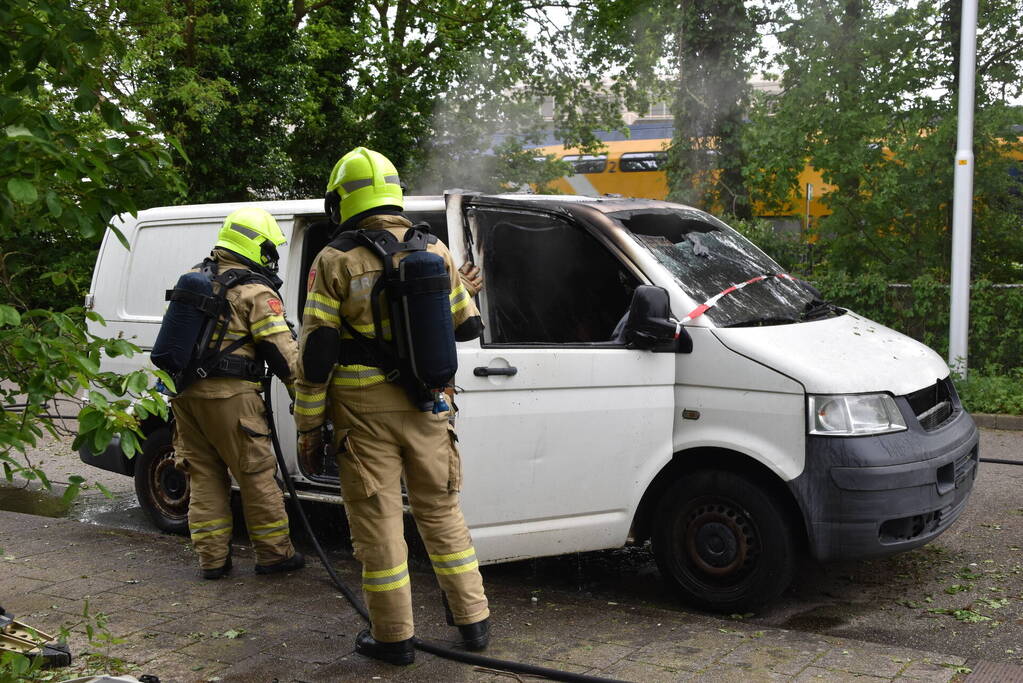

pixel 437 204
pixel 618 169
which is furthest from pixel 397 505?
pixel 618 169

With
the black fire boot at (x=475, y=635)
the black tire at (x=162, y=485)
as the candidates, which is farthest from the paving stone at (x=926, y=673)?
the black tire at (x=162, y=485)

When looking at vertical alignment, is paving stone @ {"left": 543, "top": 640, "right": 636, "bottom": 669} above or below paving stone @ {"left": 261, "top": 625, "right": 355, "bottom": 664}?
above

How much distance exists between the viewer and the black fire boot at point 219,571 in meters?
5.55

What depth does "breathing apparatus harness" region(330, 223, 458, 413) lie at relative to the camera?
4.06m

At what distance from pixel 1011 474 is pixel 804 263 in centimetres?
597

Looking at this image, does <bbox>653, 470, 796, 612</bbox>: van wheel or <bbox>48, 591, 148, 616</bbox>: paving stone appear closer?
<bbox>653, 470, 796, 612</bbox>: van wheel

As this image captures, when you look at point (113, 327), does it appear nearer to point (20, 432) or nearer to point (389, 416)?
point (389, 416)

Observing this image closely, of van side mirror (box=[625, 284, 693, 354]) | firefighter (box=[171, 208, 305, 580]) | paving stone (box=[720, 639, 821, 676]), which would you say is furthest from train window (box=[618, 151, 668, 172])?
paving stone (box=[720, 639, 821, 676])

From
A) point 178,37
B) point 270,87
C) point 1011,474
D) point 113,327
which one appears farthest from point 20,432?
point 270,87

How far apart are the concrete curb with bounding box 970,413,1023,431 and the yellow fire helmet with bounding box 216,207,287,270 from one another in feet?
24.8

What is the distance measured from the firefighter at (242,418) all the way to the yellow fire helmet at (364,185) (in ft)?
4.18

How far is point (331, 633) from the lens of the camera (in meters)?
4.63

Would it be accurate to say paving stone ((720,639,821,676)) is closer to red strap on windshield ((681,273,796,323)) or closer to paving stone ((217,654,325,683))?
red strap on windshield ((681,273,796,323))

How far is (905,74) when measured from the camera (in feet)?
39.9
